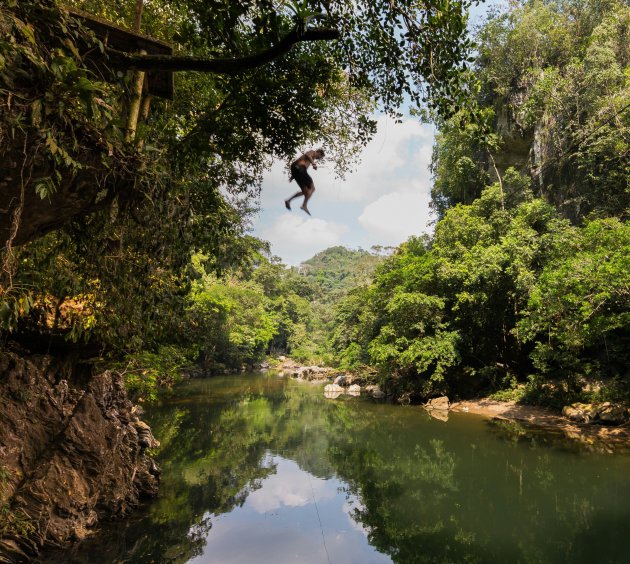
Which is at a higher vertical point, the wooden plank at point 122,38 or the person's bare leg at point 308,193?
the wooden plank at point 122,38

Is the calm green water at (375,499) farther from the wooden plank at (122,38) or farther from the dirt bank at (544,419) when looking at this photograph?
the wooden plank at (122,38)

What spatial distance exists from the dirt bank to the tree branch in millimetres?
10702

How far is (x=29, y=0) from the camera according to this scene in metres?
1.91

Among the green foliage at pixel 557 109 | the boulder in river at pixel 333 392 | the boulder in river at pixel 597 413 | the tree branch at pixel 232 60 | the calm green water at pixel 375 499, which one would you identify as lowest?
the calm green water at pixel 375 499

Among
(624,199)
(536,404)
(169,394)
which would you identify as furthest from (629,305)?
(169,394)

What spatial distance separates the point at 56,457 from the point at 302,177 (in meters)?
4.18

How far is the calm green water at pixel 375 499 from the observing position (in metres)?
4.89

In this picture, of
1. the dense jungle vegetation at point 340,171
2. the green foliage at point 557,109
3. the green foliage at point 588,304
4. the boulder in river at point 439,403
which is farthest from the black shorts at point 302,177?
the boulder in river at point 439,403

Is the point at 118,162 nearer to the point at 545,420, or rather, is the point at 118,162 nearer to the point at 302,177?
the point at 302,177

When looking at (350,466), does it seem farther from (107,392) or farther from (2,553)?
(2,553)

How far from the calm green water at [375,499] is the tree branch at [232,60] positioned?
15.5 ft

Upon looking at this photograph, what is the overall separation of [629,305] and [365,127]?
8.02 meters

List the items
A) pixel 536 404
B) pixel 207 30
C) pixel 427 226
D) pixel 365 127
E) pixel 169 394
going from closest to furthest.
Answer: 1. pixel 207 30
2. pixel 365 127
3. pixel 536 404
4. pixel 169 394
5. pixel 427 226

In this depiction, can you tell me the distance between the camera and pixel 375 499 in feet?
21.7
